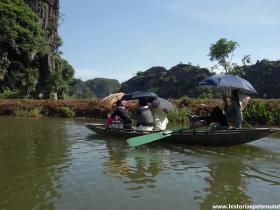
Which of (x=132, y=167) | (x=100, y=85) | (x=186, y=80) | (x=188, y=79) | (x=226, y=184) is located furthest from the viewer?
(x=100, y=85)

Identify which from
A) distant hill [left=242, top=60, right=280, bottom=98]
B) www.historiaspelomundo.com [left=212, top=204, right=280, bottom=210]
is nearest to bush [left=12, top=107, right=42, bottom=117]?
www.historiaspelomundo.com [left=212, top=204, right=280, bottom=210]

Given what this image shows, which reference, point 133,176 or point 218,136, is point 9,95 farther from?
point 133,176

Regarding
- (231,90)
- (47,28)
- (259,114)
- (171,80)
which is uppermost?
(47,28)

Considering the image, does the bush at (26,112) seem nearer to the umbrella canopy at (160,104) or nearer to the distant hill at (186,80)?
the umbrella canopy at (160,104)

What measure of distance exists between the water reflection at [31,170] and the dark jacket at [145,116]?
9.51ft

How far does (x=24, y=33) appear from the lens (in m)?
45.6

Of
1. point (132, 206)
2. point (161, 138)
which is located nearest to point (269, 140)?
point (161, 138)

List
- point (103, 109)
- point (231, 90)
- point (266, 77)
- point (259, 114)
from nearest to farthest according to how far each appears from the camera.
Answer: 1. point (231, 90)
2. point (259, 114)
3. point (103, 109)
4. point (266, 77)

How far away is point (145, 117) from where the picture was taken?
14.9 meters

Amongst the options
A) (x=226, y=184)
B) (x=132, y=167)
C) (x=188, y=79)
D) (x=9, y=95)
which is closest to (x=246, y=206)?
(x=226, y=184)

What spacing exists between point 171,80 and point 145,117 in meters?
73.4

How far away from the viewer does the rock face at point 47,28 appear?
46.2m

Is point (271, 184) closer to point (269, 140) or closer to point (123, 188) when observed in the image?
point (123, 188)

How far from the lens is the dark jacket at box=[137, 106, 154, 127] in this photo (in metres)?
14.8
